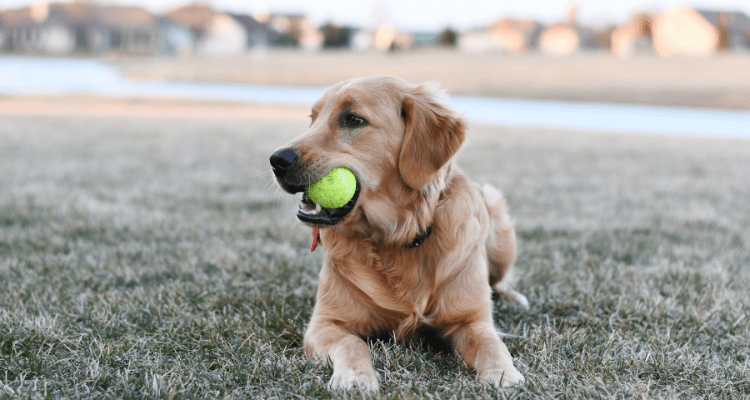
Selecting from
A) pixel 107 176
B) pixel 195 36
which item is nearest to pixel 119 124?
pixel 107 176

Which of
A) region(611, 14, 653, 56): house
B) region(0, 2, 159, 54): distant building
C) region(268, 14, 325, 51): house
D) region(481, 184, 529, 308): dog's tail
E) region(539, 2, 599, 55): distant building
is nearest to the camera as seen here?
region(481, 184, 529, 308): dog's tail

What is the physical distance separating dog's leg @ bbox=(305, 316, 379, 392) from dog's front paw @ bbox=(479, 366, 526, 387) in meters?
0.41

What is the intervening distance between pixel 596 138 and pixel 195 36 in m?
49.2

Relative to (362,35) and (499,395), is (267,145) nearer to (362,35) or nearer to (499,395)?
(499,395)

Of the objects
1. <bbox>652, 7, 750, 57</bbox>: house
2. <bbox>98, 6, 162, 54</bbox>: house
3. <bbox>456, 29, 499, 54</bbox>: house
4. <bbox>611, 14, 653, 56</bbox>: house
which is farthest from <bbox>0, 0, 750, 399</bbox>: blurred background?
<bbox>98, 6, 162, 54</bbox>: house

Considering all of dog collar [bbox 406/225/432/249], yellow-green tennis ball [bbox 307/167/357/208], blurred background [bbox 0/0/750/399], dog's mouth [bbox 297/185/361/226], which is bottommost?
blurred background [bbox 0/0/750/399]

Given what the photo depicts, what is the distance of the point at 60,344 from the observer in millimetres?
2375

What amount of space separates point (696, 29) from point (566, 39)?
8.19 metres

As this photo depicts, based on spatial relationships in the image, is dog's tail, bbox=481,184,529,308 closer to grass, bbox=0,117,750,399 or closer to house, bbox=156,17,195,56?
grass, bbox=0,117,750,399

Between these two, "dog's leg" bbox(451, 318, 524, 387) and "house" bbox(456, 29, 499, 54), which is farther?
"house" bbox(456, 29, 499, 54)

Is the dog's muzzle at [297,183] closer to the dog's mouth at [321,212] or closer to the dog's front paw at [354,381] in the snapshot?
the dog's mouth at [321,212]

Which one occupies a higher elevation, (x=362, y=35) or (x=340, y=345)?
(x=362, y=35)

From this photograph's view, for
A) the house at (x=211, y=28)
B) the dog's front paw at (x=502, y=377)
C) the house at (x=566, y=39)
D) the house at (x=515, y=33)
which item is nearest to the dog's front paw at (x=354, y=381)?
the dog's front paw at (x=502, y=377)

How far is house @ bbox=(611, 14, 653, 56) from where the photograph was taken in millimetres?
33906
